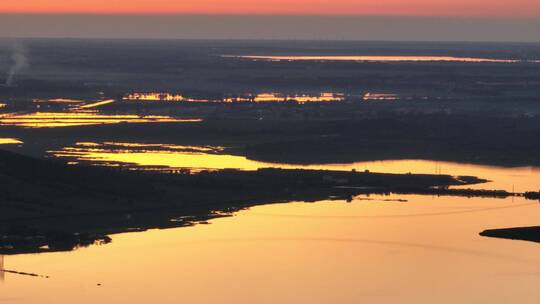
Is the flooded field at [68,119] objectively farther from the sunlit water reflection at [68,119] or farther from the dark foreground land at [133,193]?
the dark foreground land at [133,193]

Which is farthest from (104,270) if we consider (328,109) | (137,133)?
(328,109)

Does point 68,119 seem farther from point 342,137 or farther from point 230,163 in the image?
point 230,163

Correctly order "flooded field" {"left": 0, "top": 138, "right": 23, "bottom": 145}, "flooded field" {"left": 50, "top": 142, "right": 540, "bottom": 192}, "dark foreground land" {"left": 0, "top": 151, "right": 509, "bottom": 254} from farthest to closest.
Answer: "flooded field" {"left": 0, "top": 138, "right": 23, "bottom": 145}, "flooded field" {"left": 50, "top": 142, "right": 540, "bottom": 192}, "dark foreground land" {"left": 0, "top": 151, "right": 509, "bottom": 254}

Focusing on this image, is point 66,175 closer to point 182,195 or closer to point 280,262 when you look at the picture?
point 182,195

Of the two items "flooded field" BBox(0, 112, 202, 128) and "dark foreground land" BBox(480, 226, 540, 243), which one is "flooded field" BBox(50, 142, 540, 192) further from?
"flooded field" BBox(0, 112, 202, 128)

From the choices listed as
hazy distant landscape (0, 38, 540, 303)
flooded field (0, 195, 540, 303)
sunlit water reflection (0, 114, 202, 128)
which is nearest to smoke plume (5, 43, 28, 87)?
hazy distant landscape (0, 38, 540, 303)

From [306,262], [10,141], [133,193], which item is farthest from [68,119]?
[306,262]
